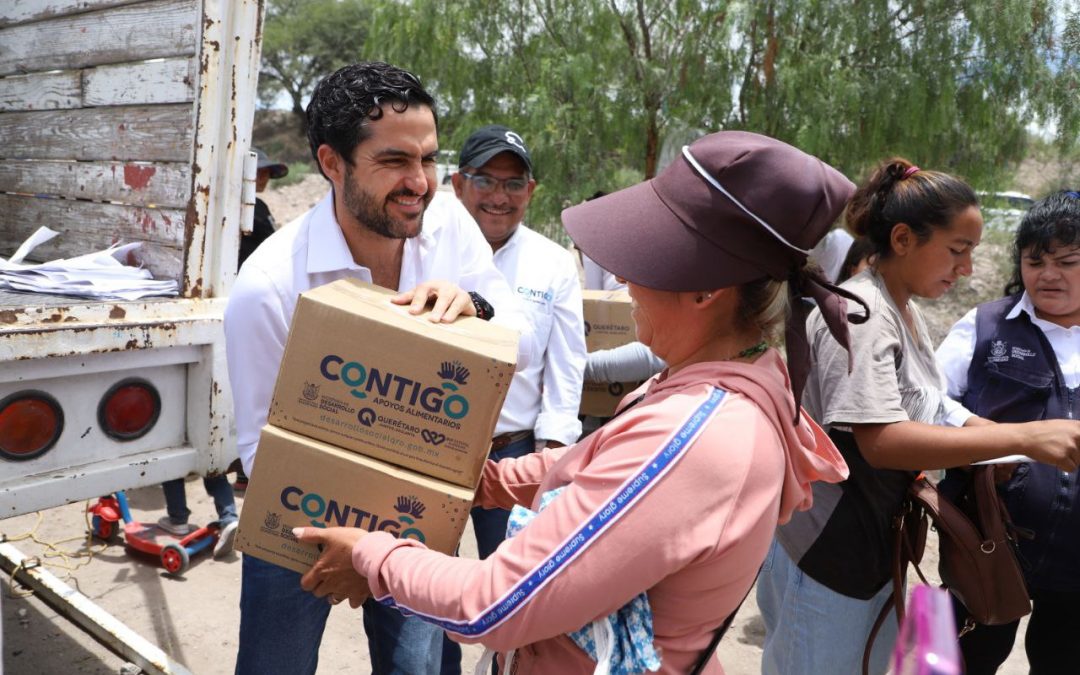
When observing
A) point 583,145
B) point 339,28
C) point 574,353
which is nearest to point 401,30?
point 583,145

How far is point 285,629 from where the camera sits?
6.10 ft

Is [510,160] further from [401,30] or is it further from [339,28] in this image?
[339,28]

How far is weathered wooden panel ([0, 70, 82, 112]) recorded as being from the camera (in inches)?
106

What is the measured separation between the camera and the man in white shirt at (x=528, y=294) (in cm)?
299

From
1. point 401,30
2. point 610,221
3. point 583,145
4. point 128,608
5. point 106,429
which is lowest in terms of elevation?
point 128,608

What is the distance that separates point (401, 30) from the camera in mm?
6910

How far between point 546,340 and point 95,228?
159cm

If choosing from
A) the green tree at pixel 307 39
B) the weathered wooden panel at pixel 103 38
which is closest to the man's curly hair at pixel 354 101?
the weathered wooden panel at pixel 103 38

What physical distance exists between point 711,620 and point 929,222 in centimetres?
138

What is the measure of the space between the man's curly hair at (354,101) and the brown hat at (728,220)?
785mm

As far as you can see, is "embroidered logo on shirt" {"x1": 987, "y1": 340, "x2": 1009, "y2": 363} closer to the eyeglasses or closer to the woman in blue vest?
the woman in blue vest

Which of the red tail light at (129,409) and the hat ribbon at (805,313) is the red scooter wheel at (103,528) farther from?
the hat ribbon at (805,313)

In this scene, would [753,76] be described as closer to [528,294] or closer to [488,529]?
[528,294]

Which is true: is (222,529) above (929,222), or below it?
below
